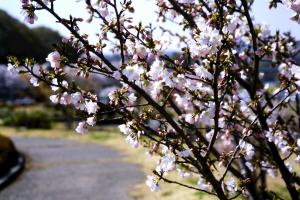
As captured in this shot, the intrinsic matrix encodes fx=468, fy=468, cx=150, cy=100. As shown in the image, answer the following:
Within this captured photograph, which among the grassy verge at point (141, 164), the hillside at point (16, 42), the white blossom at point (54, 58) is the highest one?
the hillside at point (16, 42)

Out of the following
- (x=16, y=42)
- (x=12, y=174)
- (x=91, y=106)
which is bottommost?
(x=12, y=174)

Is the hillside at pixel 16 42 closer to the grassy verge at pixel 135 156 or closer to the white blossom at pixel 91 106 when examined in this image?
the grassy verge at pixel 135 156

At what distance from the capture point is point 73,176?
1349 cm

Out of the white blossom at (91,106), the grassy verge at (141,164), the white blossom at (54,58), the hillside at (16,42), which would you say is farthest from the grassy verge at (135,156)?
the hillside at (16,42)

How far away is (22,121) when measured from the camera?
107ft

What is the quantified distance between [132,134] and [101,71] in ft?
2.22

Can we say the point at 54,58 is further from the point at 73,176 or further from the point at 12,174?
the point at 73,176

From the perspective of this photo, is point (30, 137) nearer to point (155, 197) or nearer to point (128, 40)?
point (155, 197)

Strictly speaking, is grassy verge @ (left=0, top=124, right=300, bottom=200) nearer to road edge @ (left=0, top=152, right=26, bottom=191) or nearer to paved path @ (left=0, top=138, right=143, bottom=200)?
paved path @ (left=0, top=138, right=143, bottom=200)

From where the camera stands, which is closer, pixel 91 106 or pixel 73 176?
pixel 91 106

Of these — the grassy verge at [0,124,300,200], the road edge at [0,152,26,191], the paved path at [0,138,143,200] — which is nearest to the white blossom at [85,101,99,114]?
the grassy verge at [0,124,300,200]

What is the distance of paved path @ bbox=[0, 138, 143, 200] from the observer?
35.3 ft

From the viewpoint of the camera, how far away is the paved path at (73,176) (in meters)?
10.8

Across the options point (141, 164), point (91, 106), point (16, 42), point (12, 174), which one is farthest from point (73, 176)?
point (16, 42)
